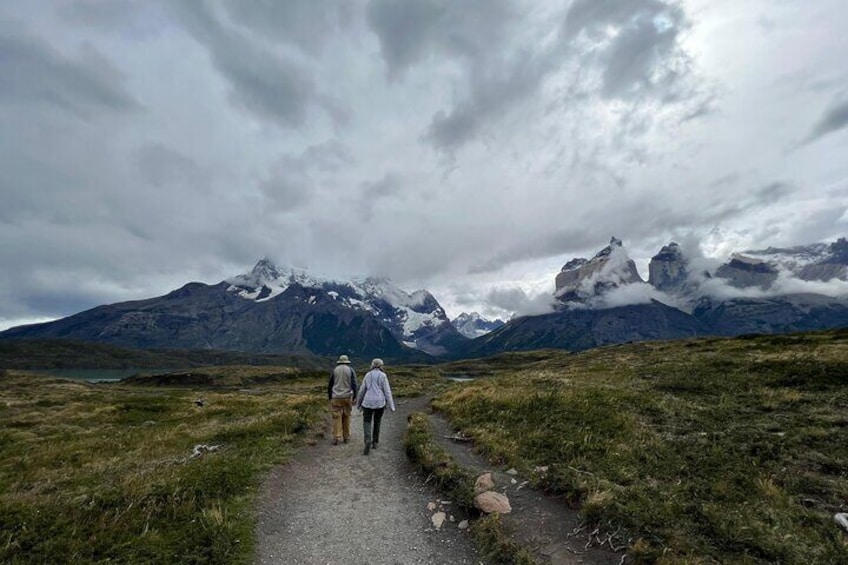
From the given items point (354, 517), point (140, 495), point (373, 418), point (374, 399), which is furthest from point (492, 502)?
point (140, 495)

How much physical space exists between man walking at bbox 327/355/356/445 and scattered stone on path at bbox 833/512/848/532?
1579cm

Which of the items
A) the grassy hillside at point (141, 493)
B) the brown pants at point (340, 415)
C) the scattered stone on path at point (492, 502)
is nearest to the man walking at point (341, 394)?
the brown pants at point (340, 415)

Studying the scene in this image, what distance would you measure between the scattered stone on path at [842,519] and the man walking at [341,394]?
51.8 ft

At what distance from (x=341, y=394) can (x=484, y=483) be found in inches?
339

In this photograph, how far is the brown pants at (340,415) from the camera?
1995cm

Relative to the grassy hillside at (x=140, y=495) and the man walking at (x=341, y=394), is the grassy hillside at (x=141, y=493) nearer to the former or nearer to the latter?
the grassy hillside at (x=140, y=495)

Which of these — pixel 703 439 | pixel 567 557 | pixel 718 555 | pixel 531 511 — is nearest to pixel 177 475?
pixel 531 511

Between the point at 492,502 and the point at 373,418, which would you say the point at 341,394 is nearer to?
the point at 373,418

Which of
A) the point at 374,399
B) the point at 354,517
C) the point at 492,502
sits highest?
the point at 374,399

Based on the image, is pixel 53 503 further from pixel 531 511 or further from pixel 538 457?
pixel 538 457

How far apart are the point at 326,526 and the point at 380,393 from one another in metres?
7.98

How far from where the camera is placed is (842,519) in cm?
954

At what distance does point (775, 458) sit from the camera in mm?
13656

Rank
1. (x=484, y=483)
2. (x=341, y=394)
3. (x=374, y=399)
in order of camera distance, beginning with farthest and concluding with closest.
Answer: (x=341, y=394)
(x=374, y=399)
(x=484, y=483)
